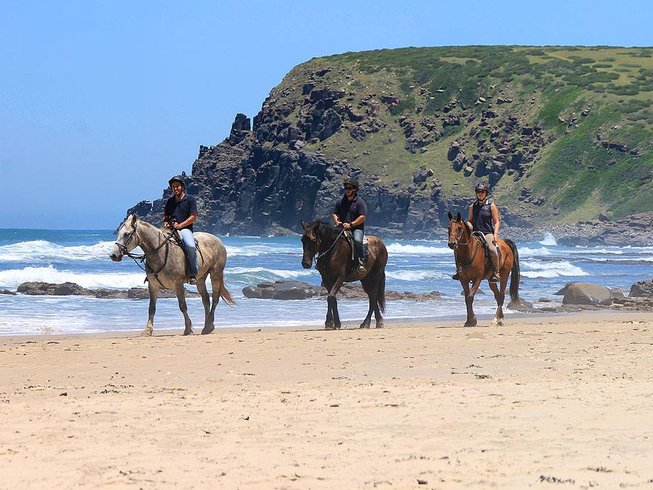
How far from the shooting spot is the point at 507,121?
143000mm

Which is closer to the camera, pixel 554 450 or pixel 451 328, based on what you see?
pixel 554 450

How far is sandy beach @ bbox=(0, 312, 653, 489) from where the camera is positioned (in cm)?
650

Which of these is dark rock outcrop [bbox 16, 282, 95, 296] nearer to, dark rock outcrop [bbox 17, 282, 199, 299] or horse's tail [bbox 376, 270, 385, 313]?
dark rock outcrop [bbox 17, 282, 199, 299]

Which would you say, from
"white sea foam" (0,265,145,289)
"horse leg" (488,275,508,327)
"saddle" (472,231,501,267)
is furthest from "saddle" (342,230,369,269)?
"white sea foam" (0,265,145,289)

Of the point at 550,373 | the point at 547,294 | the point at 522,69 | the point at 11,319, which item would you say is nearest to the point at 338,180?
the point at 522,69

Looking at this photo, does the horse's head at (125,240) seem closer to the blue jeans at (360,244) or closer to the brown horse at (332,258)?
the brown horse at (332,258)

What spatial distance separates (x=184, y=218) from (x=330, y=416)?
9.27m

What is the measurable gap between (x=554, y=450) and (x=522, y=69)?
15293 cm

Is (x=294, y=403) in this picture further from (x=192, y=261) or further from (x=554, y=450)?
(x=192, y=261)

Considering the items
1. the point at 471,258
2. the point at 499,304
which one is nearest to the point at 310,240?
the point at 471,258

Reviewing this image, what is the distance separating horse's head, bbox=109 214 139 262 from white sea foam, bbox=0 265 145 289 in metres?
18.0

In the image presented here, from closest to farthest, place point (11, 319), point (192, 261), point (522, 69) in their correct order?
1. point (192, 261)
2. point (11, 319)
3. point (522, 69)

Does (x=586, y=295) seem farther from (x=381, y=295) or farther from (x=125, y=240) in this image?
(x=125, y=240)

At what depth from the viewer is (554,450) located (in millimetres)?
6992
